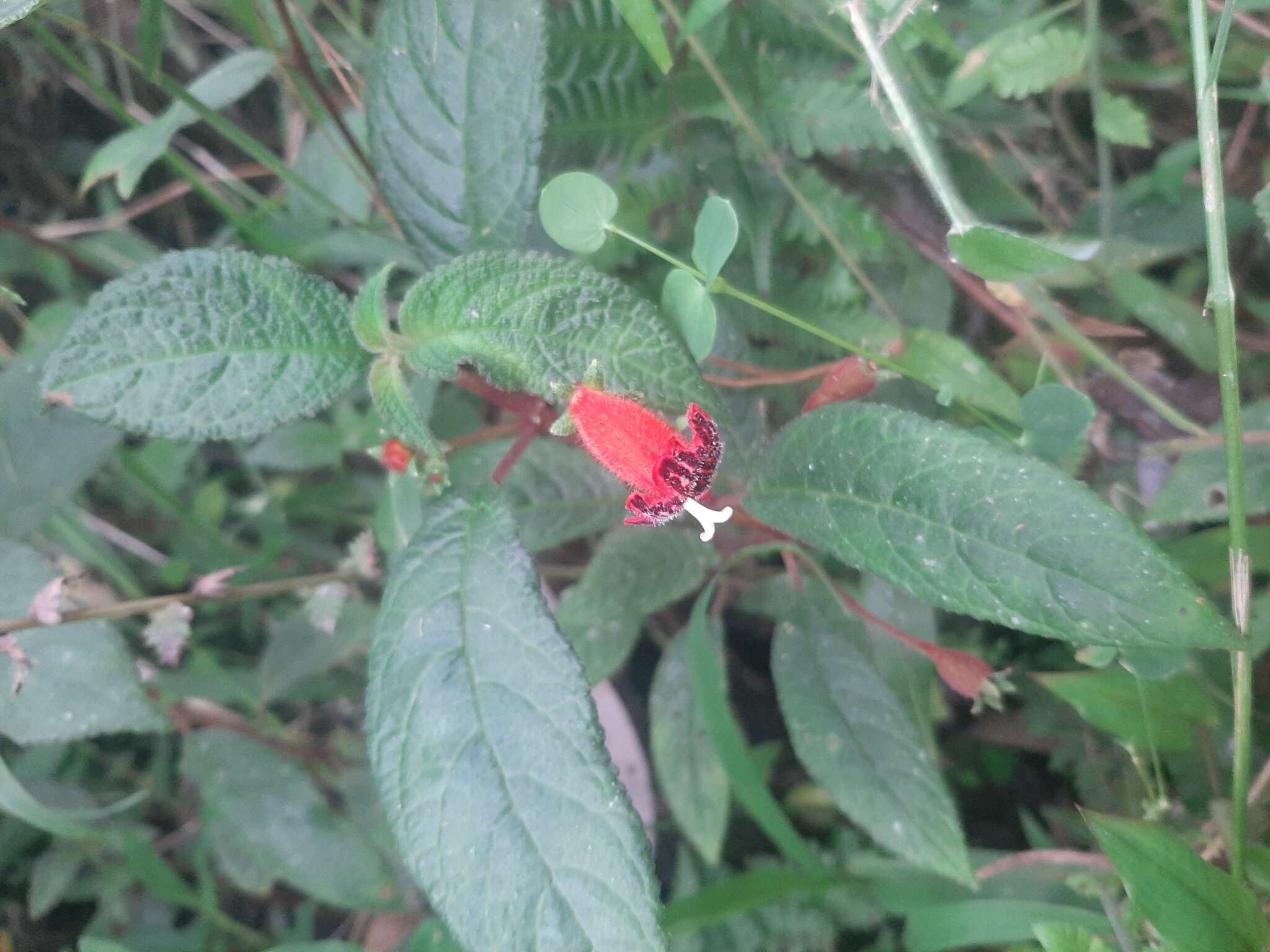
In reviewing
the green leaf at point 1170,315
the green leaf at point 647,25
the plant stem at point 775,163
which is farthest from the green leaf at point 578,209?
the green leaf at point 1170,315

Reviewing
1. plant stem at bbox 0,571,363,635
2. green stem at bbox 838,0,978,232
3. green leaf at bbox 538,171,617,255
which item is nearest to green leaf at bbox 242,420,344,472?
plant stem at bbox 0,571,363,635

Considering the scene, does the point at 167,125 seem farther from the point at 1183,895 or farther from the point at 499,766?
the point at 1183,895

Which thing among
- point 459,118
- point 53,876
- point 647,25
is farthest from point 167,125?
point 53,876

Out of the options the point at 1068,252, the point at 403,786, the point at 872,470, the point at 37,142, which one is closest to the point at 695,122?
the point at 1068,252

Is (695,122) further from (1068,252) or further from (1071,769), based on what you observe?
(1071,769)

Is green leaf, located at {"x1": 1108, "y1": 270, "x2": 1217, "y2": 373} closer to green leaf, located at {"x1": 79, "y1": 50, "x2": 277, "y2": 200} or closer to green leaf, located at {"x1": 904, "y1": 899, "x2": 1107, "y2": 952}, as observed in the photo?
green leaf, located at {"x1": 904, "y1": 899, "x2": 1107, "y2": 952}

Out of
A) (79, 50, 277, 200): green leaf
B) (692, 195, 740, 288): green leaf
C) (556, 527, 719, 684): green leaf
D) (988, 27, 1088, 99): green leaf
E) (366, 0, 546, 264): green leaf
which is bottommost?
(556, 527, 719, 684): green leaf
